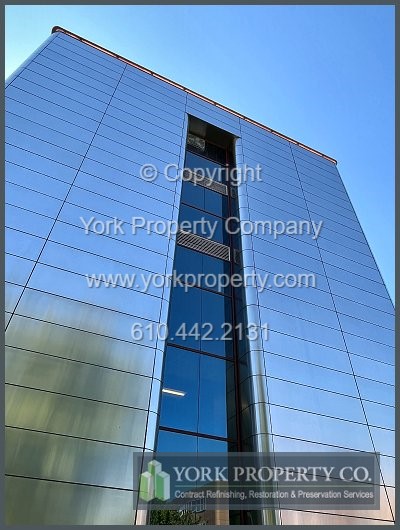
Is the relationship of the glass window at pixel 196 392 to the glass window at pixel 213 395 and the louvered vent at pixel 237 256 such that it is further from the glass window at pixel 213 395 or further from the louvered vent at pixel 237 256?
the louvered vent at pixel 237 256

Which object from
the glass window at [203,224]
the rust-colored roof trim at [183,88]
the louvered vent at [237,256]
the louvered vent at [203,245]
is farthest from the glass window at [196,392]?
the rust-colored roof trim at [183,88]

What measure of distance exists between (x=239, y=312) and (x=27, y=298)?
6535mm

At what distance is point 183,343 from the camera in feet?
35.8

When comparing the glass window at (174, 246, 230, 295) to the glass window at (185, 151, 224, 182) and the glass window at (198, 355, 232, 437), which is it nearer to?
the glass window at (198, 355, 232, 437)

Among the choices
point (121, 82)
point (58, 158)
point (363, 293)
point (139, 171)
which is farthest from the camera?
point (121, 82)

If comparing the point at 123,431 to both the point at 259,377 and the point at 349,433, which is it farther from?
the point at 349,433

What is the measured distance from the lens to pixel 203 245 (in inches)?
543

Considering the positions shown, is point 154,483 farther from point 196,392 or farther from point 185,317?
point 185,317

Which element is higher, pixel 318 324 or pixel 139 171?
pixel 139 171

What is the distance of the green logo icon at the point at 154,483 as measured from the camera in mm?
Answer: 7246

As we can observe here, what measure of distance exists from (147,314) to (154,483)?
3.96m

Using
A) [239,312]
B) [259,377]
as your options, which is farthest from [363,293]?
[259,377]

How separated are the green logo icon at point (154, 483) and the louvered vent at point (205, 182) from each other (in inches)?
444

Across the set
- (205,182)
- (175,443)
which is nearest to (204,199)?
(205,182)
